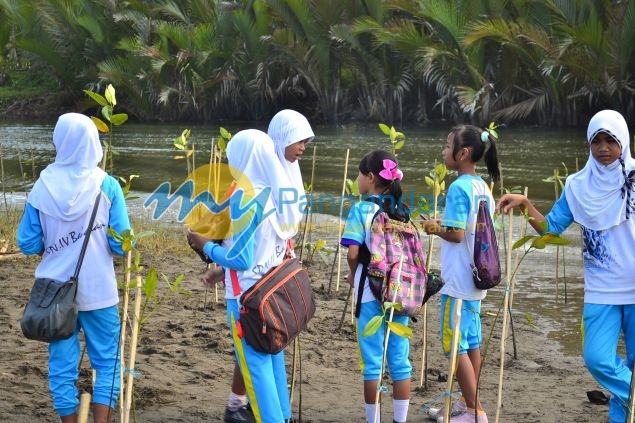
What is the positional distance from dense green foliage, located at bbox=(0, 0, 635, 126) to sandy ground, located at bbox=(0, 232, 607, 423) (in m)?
11.7

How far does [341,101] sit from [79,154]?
1965cm

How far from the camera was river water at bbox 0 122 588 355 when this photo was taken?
675 cm

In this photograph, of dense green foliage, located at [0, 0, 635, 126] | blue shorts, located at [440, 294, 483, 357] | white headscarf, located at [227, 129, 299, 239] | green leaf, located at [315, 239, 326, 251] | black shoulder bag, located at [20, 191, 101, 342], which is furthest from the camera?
dense green foliage, located at [0, 0, 635, 126]

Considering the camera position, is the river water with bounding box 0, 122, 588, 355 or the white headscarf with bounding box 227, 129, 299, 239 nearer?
the white headscarf with bounding box 227, 129, 299, 239

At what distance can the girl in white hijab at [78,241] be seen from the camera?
3.46 m

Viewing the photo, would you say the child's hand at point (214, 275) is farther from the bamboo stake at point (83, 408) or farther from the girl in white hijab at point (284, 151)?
the bamboo stake at point (83, 408)

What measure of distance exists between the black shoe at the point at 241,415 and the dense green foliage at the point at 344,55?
13.5 metres

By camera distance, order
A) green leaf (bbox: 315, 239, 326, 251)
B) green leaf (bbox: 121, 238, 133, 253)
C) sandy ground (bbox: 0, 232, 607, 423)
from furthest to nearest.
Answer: green leaf (bbox: 315, 239, 326, 251) < sandy ground (bbox: 0, 232, 607, 423) < green leaf (bbox: 121, 238, 133, 253)

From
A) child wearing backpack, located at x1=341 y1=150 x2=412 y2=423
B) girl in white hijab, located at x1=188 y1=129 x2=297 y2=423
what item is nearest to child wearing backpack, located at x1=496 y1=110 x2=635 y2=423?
child wearing backpack, located at x1=341 y1=150 x2=412 y2=423

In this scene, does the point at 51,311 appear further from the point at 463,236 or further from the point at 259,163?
the point at 463,236

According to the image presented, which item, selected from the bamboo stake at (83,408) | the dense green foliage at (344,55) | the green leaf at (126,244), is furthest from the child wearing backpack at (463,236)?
the dense green foliage at (344,55)

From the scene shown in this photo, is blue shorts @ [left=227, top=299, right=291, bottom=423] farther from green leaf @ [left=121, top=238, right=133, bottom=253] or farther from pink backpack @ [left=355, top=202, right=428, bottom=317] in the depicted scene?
pink backpack @ [left=355, top=202, right=428, bottom=317]

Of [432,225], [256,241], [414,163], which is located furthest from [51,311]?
[414,163]

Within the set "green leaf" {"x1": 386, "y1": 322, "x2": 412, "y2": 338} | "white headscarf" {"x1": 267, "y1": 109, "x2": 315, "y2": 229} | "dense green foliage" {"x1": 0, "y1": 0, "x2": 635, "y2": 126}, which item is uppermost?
"dense green foliage" {"x1": 0, "y1": 0, "x2": 635, "y2": 126}
